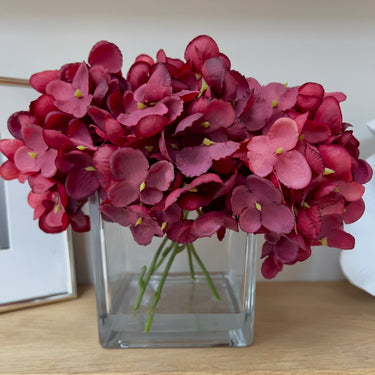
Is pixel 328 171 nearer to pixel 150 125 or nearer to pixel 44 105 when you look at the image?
pixel 150 125

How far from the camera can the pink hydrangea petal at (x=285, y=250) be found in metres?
0.42

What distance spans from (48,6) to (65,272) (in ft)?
1.66

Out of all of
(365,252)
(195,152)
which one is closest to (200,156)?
(195,152)

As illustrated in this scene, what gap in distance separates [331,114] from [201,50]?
0.17 m

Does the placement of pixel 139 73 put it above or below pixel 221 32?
below

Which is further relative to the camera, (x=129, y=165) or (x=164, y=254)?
(x=164, y=254)

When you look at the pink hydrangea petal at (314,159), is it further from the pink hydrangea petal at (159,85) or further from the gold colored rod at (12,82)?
the gold colored rod at (12,82)

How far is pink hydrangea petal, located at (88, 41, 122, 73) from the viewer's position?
0.47 meters

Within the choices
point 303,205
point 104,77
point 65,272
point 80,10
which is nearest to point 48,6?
point 80,10

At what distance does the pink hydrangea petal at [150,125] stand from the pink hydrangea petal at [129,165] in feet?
0.07

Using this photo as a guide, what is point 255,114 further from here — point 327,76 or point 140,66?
point 327,76

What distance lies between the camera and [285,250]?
43 cm

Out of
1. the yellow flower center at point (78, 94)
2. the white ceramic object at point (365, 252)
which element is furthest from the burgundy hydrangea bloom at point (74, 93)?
the white ceramic object at point (365, 252)

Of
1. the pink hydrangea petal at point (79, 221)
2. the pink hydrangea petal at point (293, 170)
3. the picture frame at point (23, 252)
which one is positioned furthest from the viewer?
the picture frame at point (23, 252)
